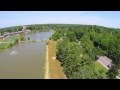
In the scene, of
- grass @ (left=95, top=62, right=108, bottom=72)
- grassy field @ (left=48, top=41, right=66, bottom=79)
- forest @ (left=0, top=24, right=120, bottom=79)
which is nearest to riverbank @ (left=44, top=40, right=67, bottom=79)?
grassy field @ (left=48, top=41, right=66, bottom=79)

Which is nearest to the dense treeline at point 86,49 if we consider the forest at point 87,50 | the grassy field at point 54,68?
the forest at point 87,50

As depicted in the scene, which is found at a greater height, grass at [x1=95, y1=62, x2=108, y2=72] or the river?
the river

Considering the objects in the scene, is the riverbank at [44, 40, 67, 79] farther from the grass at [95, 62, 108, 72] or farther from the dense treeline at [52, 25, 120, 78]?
the grass at [95, 62, 108, 72]

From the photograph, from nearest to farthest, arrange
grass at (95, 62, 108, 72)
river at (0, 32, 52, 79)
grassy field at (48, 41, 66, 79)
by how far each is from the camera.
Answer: river at (0, 32, 52, 79) < grassy field at (48, 41, 66, 79) < grass at (95, 62, 108, 72)

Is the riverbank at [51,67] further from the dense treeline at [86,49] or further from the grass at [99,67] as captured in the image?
the grass at [99,67]
